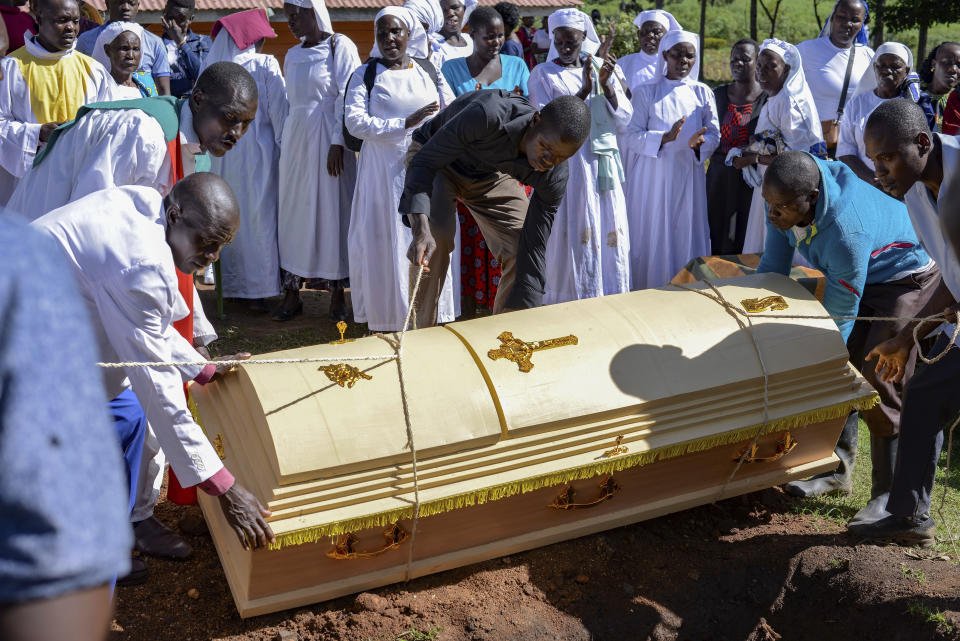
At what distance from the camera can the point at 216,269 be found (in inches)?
263

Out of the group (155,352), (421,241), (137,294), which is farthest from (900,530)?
(137,294)

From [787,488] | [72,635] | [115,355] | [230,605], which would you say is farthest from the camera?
[787,488]

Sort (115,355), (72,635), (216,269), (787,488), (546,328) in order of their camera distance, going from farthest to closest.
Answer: (216,269) < (787,488) < (546,328) < (115,355) < (72,635)

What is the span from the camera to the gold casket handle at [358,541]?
3.31 meters

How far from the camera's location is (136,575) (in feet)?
11.9

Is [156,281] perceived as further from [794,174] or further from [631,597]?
[794,174]

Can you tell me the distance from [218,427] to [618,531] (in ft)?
5.86

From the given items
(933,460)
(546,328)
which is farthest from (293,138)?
(933,460)

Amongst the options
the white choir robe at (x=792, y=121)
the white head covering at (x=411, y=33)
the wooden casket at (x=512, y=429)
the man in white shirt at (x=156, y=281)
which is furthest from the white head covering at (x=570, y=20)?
the man in white shirt at (x=156, y=281)

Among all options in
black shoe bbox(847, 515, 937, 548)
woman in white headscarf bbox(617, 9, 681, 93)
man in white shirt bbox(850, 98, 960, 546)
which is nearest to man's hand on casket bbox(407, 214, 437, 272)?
man in white shirt bbox(850, 98, 960, 546)

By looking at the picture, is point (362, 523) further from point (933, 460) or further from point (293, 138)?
point (293, 138)

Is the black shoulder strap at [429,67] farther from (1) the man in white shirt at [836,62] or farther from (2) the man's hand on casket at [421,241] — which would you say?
(1) the man in white shirt at [836,62]

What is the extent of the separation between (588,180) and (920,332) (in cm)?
311

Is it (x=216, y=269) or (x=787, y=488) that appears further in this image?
(x=216, y=269)
